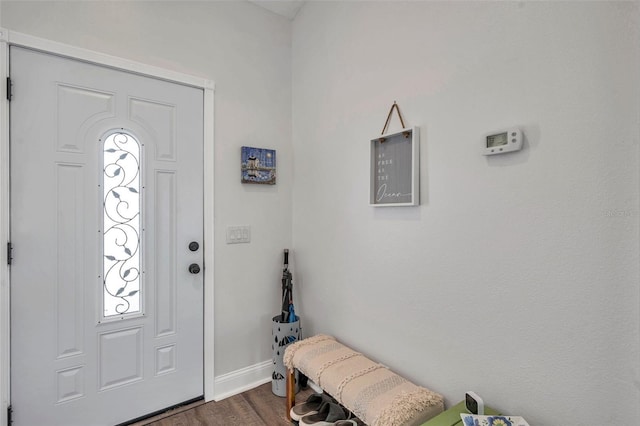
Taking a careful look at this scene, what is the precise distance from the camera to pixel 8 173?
150 centimetres

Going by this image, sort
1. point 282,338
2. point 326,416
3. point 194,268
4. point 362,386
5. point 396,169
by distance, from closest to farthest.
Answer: point 362,386 → point 396,169 → point 326,416 → point 194,268 → point 282,338

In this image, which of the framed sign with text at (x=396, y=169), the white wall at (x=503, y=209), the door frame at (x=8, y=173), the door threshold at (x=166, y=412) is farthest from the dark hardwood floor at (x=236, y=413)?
the framed sign with text at (x=396, y=169)

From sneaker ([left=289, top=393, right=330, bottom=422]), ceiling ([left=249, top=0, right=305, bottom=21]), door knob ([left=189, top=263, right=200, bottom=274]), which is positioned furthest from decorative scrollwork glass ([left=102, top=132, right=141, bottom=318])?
ceiling ([left=249, top=0, right=305, bottom=21])

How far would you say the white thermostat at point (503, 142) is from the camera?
1.12 m

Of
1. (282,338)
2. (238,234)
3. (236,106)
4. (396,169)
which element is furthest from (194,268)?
(396,169)

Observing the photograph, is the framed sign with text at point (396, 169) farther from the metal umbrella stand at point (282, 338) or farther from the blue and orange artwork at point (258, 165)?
the metal umbrella stand at point (282, 338)

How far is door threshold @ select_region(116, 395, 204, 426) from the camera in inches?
72.0

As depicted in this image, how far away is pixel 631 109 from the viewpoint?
0.90m

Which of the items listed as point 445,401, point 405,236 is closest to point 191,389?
point 445,401

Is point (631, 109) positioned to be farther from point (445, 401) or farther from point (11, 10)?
point (11, 10)

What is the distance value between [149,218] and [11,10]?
1184 mm

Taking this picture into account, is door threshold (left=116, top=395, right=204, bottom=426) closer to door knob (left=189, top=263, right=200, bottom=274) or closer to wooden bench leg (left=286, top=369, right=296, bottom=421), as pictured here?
wooden bench leg (left=286, top=369, right=296, bottom=421)

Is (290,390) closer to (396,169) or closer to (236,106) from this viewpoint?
(396,169)

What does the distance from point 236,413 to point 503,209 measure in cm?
191
